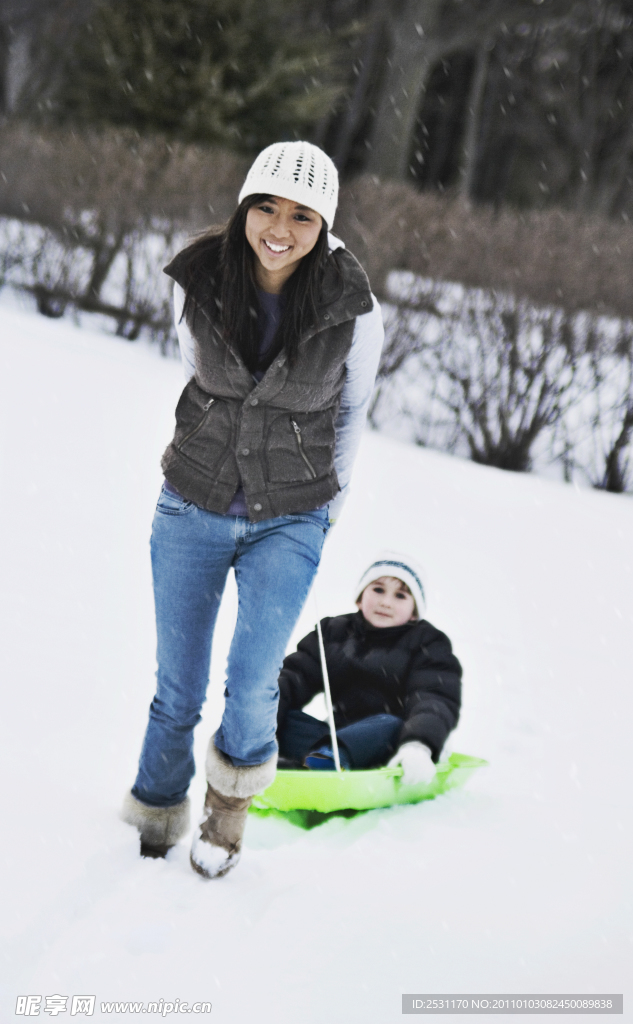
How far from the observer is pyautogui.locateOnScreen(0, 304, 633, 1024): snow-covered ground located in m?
1.99

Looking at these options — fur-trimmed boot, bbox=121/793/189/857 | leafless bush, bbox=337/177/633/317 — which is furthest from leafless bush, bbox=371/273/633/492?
fur-trimmed boot, bbox=121/793/189/857

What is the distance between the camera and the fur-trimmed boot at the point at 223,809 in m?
2.14

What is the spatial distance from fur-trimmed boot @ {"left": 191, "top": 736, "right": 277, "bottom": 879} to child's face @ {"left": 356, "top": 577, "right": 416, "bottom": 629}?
102 cm

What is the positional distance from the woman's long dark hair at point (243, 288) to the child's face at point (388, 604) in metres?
1.32

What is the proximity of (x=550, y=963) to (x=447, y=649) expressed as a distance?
43.5 inches

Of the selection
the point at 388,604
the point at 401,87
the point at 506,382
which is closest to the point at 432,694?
the point at 388,604

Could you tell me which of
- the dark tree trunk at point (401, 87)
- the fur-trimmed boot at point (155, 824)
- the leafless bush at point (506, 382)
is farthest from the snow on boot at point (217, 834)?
the dark tree trunk at point (401, 87)

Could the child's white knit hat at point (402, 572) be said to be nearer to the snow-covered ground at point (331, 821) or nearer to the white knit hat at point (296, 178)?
the snow-covered ground at point (331, 821)

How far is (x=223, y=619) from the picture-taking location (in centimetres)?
392

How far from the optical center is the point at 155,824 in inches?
90.7

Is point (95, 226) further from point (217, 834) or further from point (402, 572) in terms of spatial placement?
point (217, 834)

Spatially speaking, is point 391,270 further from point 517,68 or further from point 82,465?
point 517,68

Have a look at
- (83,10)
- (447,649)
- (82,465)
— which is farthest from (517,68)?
(447,649)

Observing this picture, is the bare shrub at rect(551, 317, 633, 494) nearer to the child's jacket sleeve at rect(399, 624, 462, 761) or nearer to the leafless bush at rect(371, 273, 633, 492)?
the leafless bush at rect(371, 273, 633, 492)
